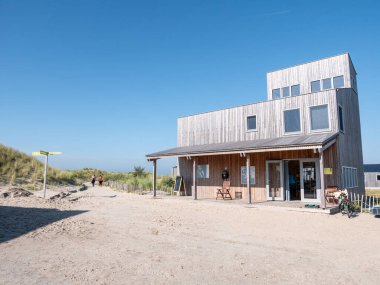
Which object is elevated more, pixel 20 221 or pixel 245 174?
pixel 245 174

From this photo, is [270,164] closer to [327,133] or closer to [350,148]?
[327,133]

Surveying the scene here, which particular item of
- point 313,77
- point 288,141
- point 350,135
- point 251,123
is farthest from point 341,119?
point 313,77

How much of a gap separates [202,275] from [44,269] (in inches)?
103

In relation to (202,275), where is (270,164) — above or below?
above

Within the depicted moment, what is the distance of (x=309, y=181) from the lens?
14812 millimetres

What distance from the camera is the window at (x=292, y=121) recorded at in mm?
15766

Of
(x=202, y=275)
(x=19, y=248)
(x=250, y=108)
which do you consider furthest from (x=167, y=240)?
(x=250, y=108)

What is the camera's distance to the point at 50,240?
702 centimetres

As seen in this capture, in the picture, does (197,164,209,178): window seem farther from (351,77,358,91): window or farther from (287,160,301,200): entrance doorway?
(351,77,358,91): window

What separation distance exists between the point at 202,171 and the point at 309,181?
6866 millimetres

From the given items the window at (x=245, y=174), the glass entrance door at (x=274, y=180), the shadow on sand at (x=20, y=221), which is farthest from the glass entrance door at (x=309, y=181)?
the shadow on sand at (x=20, y=221)

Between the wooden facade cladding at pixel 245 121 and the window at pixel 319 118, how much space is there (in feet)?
0.62

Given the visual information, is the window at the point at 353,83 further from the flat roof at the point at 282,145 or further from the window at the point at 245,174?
the window at the point at 245,174

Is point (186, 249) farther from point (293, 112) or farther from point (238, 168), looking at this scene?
point (293, 112)
